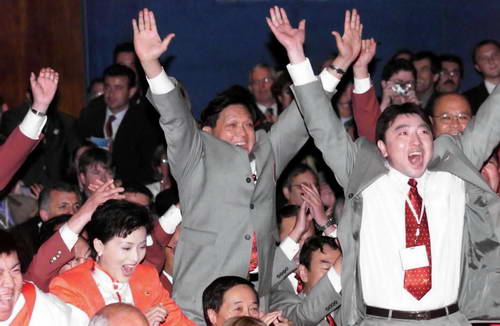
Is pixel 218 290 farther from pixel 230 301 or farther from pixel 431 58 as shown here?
pixel 431 58

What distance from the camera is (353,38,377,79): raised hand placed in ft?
19.9

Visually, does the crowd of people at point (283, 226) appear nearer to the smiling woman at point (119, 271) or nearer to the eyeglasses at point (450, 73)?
the smiling woman at point (119, 271)

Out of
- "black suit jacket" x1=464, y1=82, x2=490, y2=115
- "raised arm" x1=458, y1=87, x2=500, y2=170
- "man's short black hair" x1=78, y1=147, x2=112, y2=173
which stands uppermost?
"black suit jacket" x1=464, y1=82, x2=490, y2=115

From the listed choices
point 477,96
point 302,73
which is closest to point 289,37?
point 302,73

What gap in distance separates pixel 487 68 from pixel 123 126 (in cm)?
275

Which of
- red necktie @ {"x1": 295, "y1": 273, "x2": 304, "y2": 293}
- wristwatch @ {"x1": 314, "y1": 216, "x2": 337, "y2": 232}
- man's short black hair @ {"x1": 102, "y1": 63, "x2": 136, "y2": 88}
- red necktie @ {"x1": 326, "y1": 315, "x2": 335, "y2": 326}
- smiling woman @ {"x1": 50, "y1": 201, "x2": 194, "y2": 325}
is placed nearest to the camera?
smiling woman @ {"x1": 50, "y1": 201, "x2": 194, "y2": 325}

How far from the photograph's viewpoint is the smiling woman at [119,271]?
512 cm

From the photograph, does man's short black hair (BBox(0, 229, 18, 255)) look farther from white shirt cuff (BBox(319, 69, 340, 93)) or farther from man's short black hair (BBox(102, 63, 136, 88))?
man's short black hair (BBox(102, 63, 136, 88))

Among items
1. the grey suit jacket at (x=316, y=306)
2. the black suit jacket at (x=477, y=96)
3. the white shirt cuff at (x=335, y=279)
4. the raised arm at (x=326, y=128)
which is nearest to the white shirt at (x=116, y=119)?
the black suit jacket at (x=477, y=96)

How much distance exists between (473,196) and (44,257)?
196 centimetres

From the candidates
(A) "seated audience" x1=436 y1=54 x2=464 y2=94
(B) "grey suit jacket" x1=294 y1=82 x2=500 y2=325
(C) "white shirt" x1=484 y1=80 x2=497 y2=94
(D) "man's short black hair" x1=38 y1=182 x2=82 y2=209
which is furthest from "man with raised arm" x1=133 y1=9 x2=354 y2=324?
(A) "seated audience" x1=436 y1=54 x2=464 y2=94

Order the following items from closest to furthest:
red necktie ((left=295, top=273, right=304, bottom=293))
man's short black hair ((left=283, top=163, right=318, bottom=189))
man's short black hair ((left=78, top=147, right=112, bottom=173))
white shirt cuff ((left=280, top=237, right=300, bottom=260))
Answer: white shirt cuff ((left=280, top=237, right=300, bottom=260)) → red necktie ((left=295, top=273, right=304, bottom=293)) → man's short black hair ((left=283, top=163, right=318, bottom=189)) → man's short black hair ((left=78, top=147, right=112, bottom=173))

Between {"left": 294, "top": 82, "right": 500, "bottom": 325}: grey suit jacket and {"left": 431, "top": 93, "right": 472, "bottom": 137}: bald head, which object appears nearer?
{"left": 294, "top": 82, "right": 500, "bottom": 325}: grey suit jacket

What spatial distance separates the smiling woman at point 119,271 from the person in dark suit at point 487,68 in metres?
4.15
